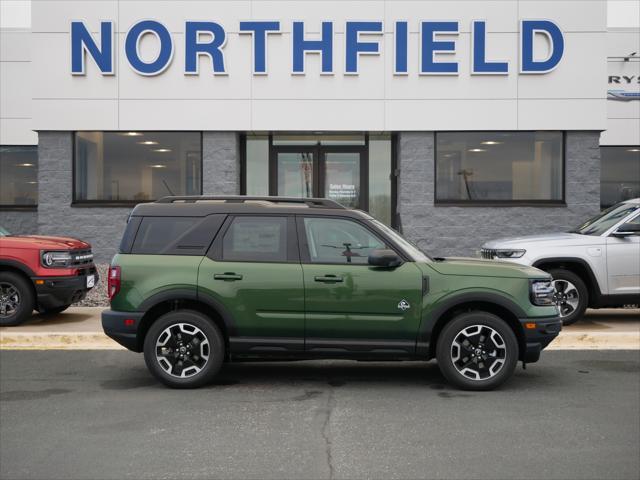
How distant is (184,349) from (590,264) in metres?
6.26

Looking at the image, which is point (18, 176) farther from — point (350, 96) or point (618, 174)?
point (618, 174)

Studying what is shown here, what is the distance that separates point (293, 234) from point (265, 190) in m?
10.2


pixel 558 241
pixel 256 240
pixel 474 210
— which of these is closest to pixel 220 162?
pixel 474 210

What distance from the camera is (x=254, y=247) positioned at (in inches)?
292

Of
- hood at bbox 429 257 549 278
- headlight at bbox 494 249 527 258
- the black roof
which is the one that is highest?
the black roof

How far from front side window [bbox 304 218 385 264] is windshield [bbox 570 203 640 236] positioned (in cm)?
518

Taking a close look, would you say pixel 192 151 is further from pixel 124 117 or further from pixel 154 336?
pixel 154 336

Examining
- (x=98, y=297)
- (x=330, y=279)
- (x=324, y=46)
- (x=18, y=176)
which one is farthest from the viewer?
(x=18, y=176)

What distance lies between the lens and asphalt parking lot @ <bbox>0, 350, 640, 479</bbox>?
489 cm

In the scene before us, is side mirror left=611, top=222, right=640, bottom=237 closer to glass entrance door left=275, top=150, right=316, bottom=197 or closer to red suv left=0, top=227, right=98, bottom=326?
red suv left=0, top=227, right=98, bottom=326

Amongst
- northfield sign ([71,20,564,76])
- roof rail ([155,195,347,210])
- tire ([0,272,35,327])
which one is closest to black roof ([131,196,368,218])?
roof rail ([155,195,347,210])

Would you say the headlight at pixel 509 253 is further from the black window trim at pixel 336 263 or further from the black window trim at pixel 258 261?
the black window trim at pixel 258 261

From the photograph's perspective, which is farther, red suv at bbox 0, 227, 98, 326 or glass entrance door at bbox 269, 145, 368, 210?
glass entrance door at bbox 269, 145, 368, 210

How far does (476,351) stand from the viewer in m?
7.12
